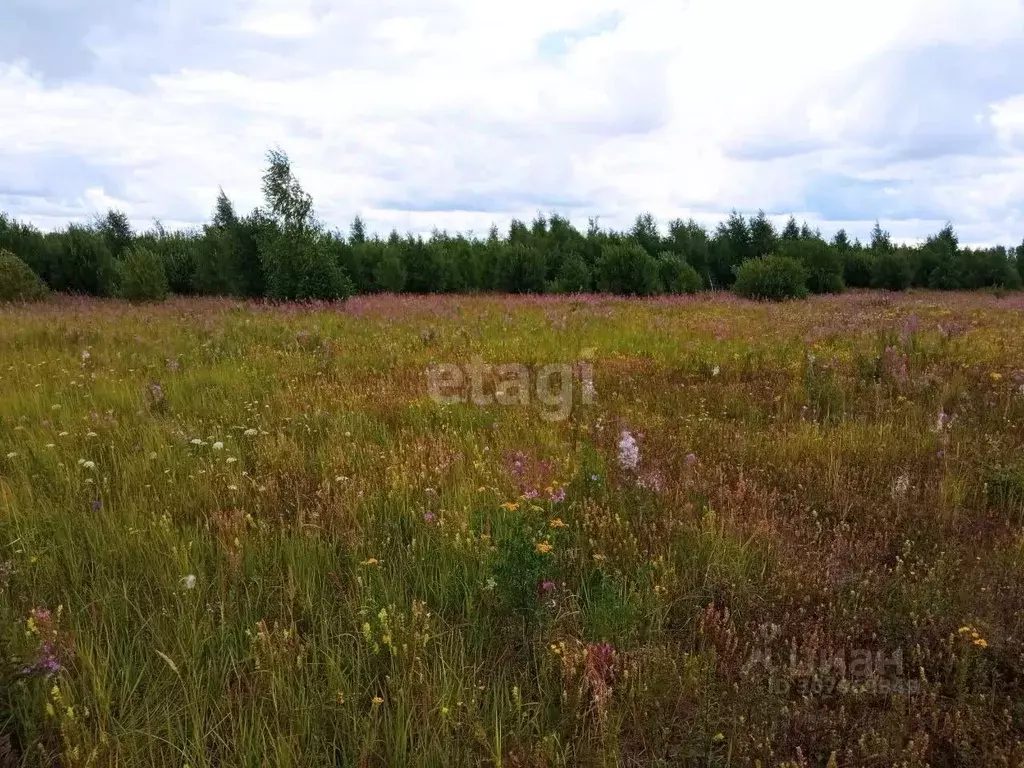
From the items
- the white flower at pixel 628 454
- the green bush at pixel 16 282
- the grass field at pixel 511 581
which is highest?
the green bush at pixel 16 282

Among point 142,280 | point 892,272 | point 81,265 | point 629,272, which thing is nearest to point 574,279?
point 629,272

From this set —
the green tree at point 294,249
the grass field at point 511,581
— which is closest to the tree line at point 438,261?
the green tree at point 294,249

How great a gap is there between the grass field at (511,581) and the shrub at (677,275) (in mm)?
21301

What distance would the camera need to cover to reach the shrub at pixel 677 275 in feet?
87.1

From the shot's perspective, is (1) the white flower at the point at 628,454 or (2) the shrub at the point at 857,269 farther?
(2) the shrub at the point at 857,269

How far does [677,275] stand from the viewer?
26844 mm

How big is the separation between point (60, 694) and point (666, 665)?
2083 mm

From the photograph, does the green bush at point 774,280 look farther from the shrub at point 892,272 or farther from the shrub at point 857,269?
the shrub at point 857,269

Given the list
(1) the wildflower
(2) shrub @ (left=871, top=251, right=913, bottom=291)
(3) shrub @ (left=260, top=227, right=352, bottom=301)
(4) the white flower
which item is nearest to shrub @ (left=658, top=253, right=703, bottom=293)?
(3) shrub @ (left=260, top=227, right=352, bottom=301)

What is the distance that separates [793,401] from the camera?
5.85m

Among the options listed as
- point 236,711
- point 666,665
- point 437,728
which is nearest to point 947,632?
point 666,665

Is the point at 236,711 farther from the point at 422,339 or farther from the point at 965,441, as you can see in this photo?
→ the point at 422,339

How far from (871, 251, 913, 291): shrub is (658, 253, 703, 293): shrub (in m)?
14.9

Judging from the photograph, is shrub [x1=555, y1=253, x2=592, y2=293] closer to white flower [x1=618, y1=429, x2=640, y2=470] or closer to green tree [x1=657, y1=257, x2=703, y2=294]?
green tree [x1=657, y1=257, x2=703, y2=294]
